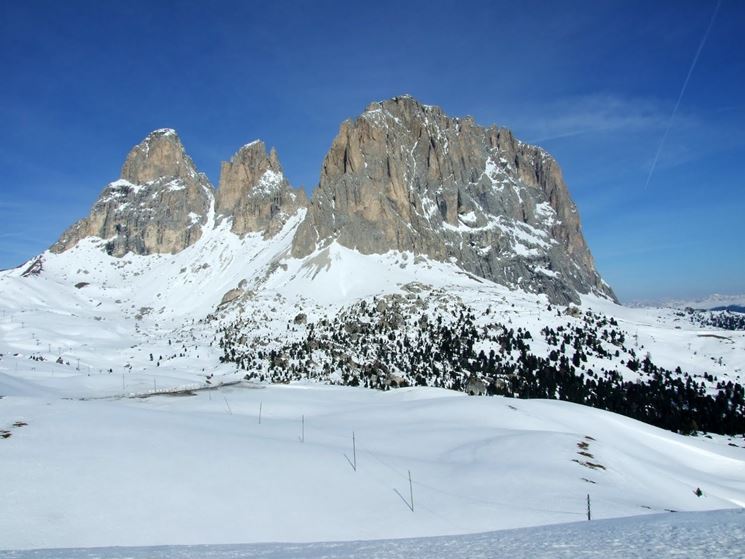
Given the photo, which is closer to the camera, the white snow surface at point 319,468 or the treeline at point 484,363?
the white snow surface at point 319,468

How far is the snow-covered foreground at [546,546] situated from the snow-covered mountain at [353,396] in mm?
2422

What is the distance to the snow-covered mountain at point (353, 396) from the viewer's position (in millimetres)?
16266

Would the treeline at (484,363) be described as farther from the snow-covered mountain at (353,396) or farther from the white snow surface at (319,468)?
the white snow surface at (319,468)

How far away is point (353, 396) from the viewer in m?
51.2

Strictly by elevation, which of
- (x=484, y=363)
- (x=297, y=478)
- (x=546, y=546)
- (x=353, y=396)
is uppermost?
(x=484, y=363)

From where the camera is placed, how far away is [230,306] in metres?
152

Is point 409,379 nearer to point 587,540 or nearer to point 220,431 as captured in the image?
point 220,431

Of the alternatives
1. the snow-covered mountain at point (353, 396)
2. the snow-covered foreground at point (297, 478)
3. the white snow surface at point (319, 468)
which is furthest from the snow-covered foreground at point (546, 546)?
the snow-covered mountain at point (353, 396)

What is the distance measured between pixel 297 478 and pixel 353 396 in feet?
107

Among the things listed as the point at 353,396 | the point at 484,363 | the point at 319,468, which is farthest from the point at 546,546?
the point at 484,363

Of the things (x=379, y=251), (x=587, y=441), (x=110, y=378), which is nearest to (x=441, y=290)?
(x=379, y=251)

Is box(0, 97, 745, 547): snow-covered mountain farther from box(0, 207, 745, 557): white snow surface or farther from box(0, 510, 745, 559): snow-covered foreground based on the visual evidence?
box(0, 510, 745, 559): snow-covered foreground

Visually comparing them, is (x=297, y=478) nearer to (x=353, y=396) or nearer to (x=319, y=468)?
(x=319, y=468)

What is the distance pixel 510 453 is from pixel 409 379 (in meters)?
72.5
